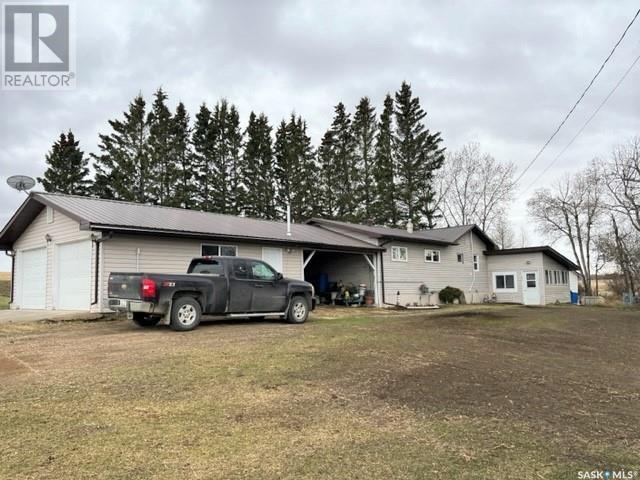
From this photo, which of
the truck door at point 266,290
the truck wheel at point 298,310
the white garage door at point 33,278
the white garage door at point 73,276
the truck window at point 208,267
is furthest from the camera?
the white garage door at point 33,278

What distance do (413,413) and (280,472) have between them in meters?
1.92

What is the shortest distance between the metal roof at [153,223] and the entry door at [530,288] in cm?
1195

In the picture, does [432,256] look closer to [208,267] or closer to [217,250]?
[217,250]

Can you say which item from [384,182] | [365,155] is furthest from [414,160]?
[365,155]

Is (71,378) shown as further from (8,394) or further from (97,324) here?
(97,324)

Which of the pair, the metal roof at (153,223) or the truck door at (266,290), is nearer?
the truck door at (266,290)

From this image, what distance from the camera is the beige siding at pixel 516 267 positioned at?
28.4 metres

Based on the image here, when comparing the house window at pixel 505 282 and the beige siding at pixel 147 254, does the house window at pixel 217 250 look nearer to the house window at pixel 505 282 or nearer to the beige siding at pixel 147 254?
the beige siding at pixel 147 254

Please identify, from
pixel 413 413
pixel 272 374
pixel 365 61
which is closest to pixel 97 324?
pixel 272 374

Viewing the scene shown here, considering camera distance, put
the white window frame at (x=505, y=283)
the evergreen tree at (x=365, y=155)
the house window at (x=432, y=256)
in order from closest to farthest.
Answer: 1. the house window at (x=432, y=256)
2. the white window frame at (x=505, y=283)
3. the evergreen tree at (x=365, y=155)

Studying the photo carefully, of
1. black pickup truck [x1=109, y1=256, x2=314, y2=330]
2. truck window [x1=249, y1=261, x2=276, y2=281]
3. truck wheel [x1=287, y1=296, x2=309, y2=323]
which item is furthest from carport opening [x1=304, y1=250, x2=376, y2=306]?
truck window [x1=249, y1=261, x2=276, y2=281]

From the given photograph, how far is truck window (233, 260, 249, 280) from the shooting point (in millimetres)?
11539

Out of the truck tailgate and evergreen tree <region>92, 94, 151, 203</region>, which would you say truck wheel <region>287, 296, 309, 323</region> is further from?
evergreen tree <region>92, 94, 151, 203</region>

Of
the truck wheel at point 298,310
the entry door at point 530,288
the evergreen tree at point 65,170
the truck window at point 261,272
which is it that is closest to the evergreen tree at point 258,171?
the evergreen tree at point 65,170
